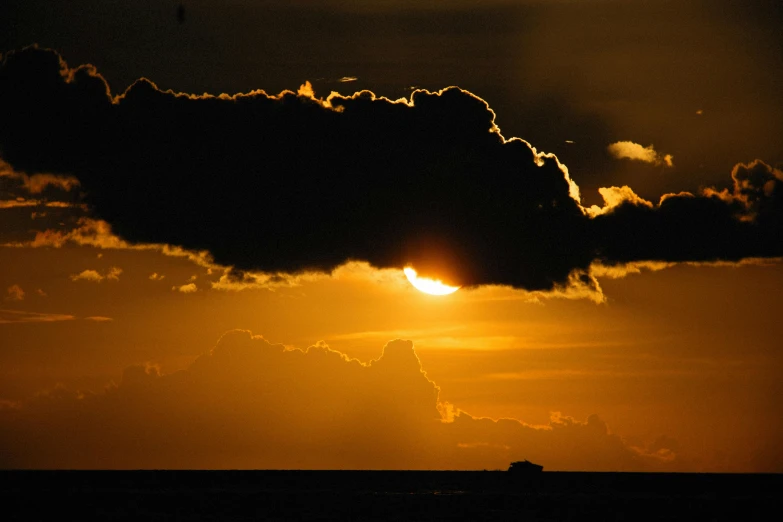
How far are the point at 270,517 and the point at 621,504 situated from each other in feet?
229

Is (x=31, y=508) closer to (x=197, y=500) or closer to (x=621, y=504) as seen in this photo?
(x=197, y=500)

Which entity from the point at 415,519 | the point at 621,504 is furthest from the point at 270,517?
the point at 621,504

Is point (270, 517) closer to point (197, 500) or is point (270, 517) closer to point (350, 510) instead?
point (350, 510)

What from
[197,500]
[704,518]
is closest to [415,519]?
[704,518]

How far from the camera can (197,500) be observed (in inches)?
7224

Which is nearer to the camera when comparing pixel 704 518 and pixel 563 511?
pixel 704 518

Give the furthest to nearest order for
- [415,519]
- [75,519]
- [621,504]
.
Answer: [621,504], [415,519], [75,519]

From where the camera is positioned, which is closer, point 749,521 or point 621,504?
point 749,521

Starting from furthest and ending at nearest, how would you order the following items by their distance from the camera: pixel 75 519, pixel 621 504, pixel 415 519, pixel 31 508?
pixel 621 504, pixel 31 508, pixel 415 519, pixel 75 519

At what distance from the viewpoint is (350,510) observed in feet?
525

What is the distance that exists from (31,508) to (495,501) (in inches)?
3228

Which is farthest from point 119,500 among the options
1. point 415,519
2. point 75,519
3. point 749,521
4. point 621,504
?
point 749,521

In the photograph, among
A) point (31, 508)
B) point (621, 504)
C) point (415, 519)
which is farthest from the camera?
point (621, 504)

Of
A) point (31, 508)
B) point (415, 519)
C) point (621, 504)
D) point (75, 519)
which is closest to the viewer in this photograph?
point (75, 519)
